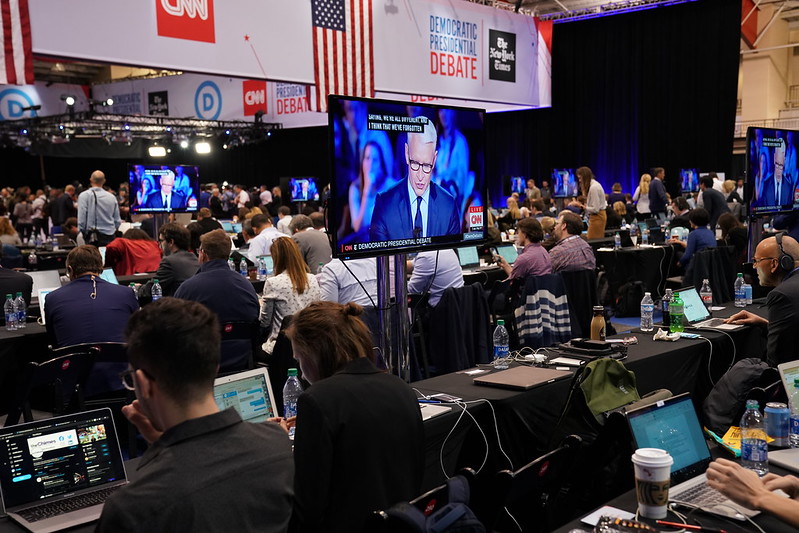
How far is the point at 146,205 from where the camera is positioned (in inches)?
376

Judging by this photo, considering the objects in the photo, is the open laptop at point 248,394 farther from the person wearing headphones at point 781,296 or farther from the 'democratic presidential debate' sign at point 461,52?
the 'democratic presidential debate' sign at point 461,52

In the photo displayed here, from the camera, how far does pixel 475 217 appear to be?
421 centimetres

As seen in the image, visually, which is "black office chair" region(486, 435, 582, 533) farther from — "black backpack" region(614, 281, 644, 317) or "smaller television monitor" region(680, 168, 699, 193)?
"smaller television monitor" region(680, 168, 699, 193)

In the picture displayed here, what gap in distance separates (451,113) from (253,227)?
504 cm

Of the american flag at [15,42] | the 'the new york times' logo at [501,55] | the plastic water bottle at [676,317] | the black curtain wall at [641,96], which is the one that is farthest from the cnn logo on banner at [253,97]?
the plastic water bottle at [676,317]

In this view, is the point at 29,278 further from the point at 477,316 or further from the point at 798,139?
the point at 798,139

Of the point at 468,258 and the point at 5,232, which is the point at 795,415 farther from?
the point at 5,232

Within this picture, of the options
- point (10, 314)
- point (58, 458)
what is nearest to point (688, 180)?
point (10, 314)

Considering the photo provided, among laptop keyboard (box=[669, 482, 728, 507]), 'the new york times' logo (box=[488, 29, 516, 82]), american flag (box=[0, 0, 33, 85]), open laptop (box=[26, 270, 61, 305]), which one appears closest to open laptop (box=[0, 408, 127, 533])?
laptop keyboard (box=[669, 482, 728, 507])

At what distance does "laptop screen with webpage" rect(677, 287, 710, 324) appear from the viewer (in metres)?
5.50

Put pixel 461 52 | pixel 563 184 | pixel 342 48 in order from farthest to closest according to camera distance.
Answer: pixel 563 184 < pixel 461 52 < pixel 342 48

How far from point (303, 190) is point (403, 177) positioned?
15.0m

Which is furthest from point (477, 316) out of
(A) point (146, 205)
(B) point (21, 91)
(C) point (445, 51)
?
(B) point (21, 91)

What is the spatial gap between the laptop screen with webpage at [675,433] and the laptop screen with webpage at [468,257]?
19.4 feet
